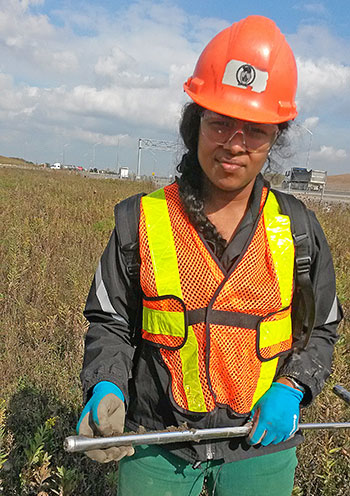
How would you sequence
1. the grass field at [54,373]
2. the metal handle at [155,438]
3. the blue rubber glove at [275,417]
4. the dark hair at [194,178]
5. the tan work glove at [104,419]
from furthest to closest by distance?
the grass field at [54,373] → the dark hair at [194,178] → the blue rubber glove at [275,417] → the tan work glove at [104,419] → the metal handle at [155,438]

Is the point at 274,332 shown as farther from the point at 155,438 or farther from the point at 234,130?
the point at 234,130

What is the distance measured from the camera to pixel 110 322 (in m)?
1.46

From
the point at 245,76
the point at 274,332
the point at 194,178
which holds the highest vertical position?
the point at 245,76

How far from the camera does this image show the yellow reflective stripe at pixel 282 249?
1.44m

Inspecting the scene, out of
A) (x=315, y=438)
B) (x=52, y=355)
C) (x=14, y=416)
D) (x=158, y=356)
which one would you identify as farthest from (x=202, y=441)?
(x=52, y=355)

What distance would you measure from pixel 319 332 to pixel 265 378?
0.24 meters

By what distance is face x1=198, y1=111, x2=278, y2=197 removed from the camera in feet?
4.58

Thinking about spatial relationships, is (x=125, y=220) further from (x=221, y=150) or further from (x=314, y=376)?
(x=314, y=376)

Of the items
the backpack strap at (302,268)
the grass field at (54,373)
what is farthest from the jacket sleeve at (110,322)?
the grass field at (54,373)

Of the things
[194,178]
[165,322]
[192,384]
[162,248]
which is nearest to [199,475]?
[192,384]

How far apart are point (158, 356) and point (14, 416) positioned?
6.08ft

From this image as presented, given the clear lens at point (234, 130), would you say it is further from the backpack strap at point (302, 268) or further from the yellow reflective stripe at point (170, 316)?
the yellow reflective stripe at point (170, 316)

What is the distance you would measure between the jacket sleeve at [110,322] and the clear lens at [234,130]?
0.44 metres

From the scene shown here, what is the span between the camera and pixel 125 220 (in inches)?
57.2
